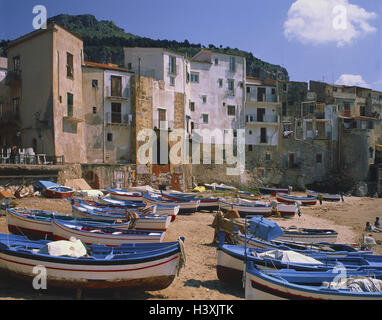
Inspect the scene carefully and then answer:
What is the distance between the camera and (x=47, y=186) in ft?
79.6

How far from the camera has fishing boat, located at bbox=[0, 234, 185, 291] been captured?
8703 mm

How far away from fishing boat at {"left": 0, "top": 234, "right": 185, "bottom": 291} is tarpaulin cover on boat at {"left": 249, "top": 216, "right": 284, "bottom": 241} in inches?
125

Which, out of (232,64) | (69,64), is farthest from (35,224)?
(232,64)

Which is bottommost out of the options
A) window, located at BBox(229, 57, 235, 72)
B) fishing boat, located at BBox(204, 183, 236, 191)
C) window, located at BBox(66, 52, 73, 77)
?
fishing boat, located at BBox(204, 183, 236, 191)

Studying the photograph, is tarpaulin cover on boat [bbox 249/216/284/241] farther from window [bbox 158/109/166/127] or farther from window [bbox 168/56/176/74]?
window [bbox 168/56/176/74]

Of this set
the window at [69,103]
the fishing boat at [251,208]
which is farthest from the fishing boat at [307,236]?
the window at [69,103]

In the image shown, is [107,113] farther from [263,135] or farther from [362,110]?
[362,110]

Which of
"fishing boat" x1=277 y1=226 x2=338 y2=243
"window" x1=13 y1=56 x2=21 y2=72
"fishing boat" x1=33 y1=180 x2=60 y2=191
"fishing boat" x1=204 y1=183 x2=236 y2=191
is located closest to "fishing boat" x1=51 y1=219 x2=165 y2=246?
"fishing boat" x1=277 y1=226 x2=338 y2=243

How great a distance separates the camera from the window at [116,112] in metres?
34.3

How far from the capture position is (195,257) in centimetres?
A: 1330

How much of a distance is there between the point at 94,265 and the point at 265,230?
18.6ft

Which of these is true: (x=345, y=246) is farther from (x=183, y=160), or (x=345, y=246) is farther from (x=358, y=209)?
(x=183, y=160)

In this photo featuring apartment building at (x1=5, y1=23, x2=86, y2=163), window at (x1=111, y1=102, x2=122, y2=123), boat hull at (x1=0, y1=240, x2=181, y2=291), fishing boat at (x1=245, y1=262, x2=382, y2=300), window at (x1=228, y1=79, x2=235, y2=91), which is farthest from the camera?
window at (x1=228, y1=79, x2=235, y2=91)
